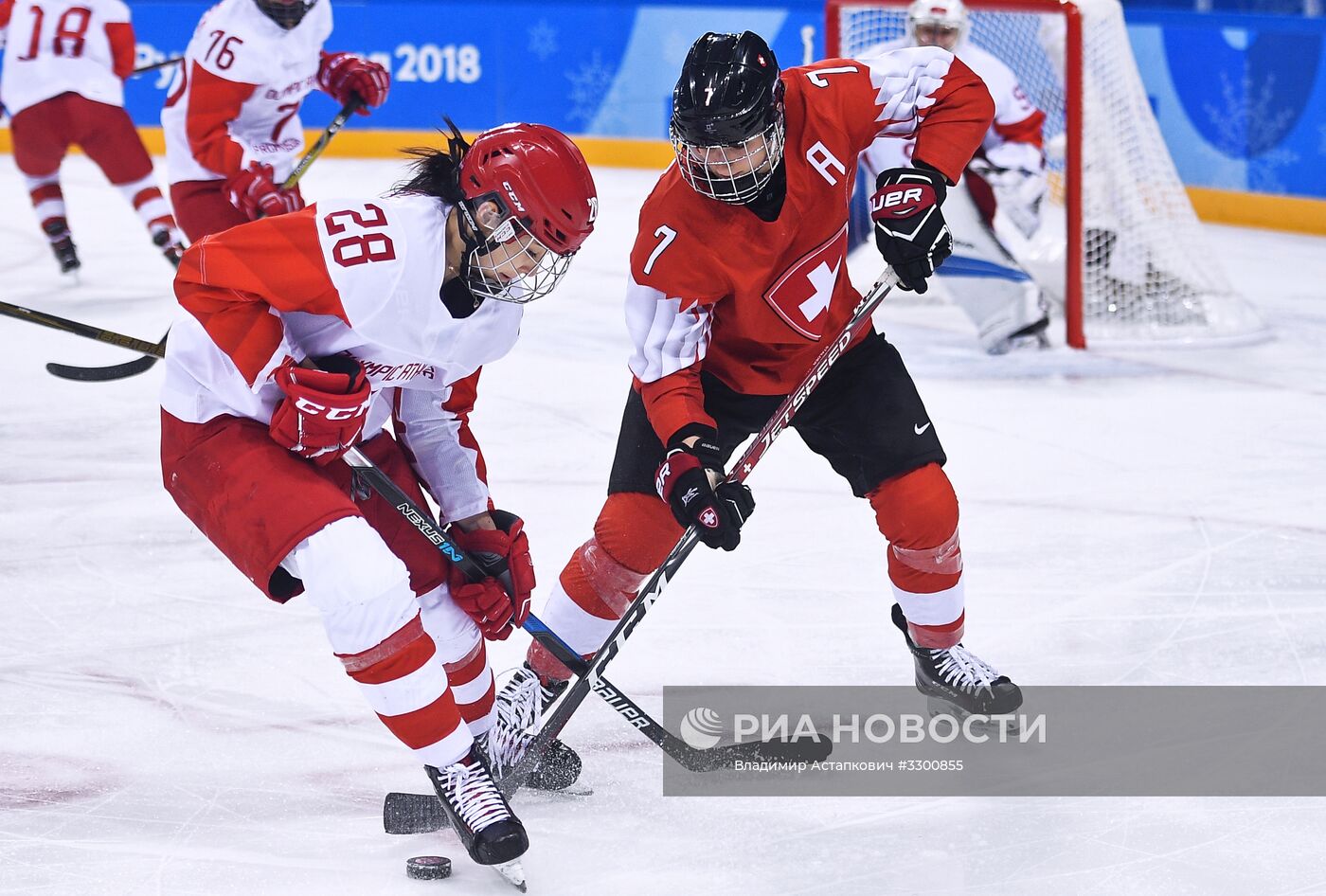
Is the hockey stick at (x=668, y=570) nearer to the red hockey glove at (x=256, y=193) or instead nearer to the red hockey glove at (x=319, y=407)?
the red hockey glove at (x=319, y=407)

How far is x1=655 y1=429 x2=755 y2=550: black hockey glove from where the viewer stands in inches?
81.6

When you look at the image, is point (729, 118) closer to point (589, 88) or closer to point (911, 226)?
point (911, 226)

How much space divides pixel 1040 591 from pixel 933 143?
1.03 metres

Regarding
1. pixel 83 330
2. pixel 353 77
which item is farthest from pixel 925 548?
pixel 353 77

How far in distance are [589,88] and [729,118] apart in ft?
20.4

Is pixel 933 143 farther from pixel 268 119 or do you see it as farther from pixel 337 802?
pixel 268 119

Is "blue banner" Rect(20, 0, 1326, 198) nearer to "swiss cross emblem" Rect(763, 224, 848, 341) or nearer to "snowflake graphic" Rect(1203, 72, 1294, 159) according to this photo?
"snowflake graphic" Rect(1203, 72, 1294, 159)

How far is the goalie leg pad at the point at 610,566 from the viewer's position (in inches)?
89.9

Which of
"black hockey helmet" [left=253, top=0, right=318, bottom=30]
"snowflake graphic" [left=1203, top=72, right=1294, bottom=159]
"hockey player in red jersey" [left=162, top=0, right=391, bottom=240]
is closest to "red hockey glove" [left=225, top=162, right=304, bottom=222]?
"hockey player in red jersey" [left=162, top=0, right=391, bottom=240]

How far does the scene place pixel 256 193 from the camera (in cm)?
417

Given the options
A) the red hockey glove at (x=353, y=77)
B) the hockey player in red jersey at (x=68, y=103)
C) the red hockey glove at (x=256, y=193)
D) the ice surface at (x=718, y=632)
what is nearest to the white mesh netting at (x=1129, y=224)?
the ice surface at (x=718, y=632)

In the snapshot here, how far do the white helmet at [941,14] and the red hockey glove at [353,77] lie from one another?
5.31 feet

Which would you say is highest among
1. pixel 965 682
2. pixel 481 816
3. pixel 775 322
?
pixel 775 322

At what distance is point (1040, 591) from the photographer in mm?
3014
